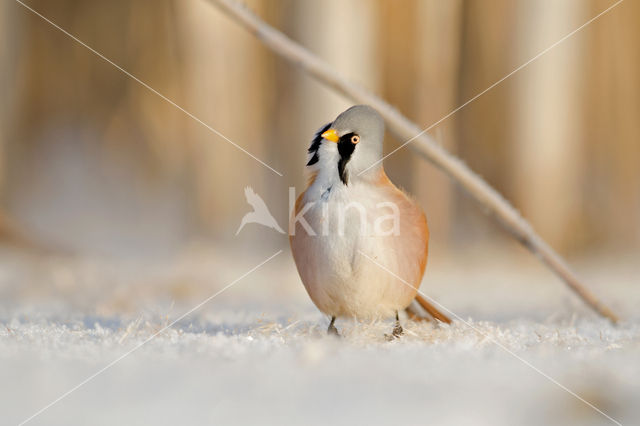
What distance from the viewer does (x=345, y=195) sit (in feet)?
3.63

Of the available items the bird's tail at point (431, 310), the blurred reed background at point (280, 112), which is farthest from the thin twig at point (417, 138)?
the blurred reed background at point (280, 112)

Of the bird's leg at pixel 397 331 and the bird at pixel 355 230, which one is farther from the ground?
the bird at pixel 355 230

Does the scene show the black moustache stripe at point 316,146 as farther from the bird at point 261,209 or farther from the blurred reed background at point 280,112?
the blurred reed background at point 280,112

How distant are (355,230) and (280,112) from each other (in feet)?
7.99

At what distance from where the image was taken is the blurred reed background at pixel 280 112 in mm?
2889

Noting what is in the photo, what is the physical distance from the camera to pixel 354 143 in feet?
3.75

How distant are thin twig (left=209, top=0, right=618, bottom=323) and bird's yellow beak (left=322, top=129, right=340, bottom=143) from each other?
0.19ft

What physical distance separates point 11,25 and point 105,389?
296cm

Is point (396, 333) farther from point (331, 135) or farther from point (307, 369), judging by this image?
point (307, 369)

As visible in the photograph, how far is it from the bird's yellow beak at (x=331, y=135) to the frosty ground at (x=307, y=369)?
11.2 inches

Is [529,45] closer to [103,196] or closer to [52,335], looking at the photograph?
[103,196]

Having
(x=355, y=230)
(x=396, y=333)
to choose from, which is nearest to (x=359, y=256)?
(x=355, y=230)

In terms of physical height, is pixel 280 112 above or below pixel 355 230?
below

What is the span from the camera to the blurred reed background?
289 cm
